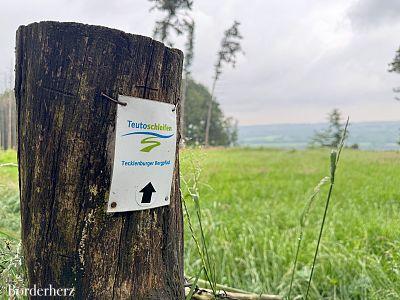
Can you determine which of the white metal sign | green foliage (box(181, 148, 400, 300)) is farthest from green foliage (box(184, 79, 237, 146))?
the white metal sign

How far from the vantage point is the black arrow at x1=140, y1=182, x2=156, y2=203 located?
95 centimetres

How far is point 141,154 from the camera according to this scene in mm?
924

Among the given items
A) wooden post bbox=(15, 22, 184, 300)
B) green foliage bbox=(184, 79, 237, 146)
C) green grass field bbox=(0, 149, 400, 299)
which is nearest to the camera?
wooden post bbox=(15, 22, 184, 300)

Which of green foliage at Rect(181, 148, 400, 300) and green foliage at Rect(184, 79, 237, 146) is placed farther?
green foliage at Rect(184, 79, 237, 146)

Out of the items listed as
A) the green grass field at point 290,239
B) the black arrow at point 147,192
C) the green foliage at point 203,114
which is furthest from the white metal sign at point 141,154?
the green foliage at point 203,114

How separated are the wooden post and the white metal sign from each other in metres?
0.02

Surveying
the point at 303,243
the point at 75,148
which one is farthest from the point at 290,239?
the point at 75,148

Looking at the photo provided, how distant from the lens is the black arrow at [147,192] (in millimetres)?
950

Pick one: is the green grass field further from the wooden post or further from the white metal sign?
the wooden post

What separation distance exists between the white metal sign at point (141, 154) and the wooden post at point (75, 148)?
0.02 meters

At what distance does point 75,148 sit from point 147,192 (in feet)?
0.67

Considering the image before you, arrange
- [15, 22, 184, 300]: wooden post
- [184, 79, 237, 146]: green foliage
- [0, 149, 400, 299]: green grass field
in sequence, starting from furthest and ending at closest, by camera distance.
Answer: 1. [184, 79, 237, 146]: green foliage
2. [0, 149, 400, 299]: green grass field
3. [15, 22, 184, 300]: wooden post

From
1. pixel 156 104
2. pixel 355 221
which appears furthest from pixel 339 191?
pixel 156 104

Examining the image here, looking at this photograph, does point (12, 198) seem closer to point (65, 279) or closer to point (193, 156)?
point (193, 156)
